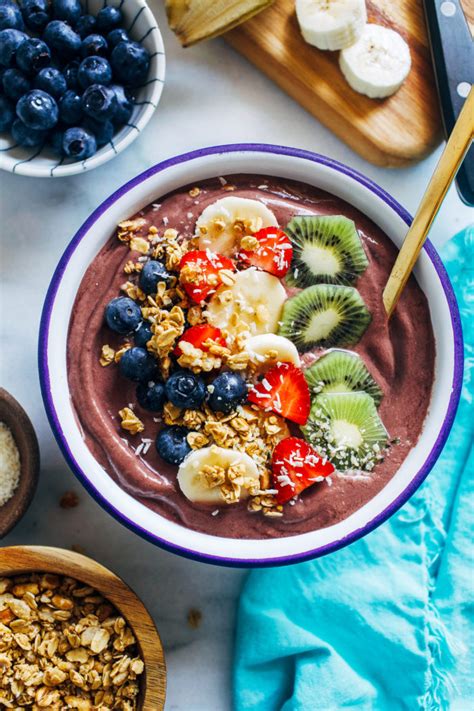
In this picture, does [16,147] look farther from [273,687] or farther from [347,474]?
[273,687]

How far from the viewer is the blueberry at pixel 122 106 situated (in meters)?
2.77

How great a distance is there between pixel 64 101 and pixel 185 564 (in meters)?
1.58

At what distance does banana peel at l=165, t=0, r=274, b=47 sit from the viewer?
2832mm

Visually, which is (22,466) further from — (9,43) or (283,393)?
(9,43)

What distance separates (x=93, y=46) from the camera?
2.77 metres

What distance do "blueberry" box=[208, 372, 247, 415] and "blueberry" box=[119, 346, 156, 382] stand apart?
0.63 feet

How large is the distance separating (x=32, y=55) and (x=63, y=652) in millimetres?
1847

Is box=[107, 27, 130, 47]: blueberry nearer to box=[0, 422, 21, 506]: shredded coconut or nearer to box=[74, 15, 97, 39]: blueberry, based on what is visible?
box=[74, 15, 97, 39]: blueberry

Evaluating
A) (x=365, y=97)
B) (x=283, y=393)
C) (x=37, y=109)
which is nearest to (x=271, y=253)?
(x=283, y=393)

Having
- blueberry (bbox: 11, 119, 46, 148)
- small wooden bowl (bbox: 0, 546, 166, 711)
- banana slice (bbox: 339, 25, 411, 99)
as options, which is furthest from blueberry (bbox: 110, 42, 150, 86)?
small wooden bowl (bbox: 0, 546, 166, 711)

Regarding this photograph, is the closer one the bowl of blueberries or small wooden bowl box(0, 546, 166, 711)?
small wooden bowl box(0, 546, 166, 711)

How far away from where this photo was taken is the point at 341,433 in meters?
2.54

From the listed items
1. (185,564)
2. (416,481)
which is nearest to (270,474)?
(416,481)

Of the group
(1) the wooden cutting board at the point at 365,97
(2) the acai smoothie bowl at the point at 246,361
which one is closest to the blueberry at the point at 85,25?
(1) the wooden cutting board at the point at 365,97
